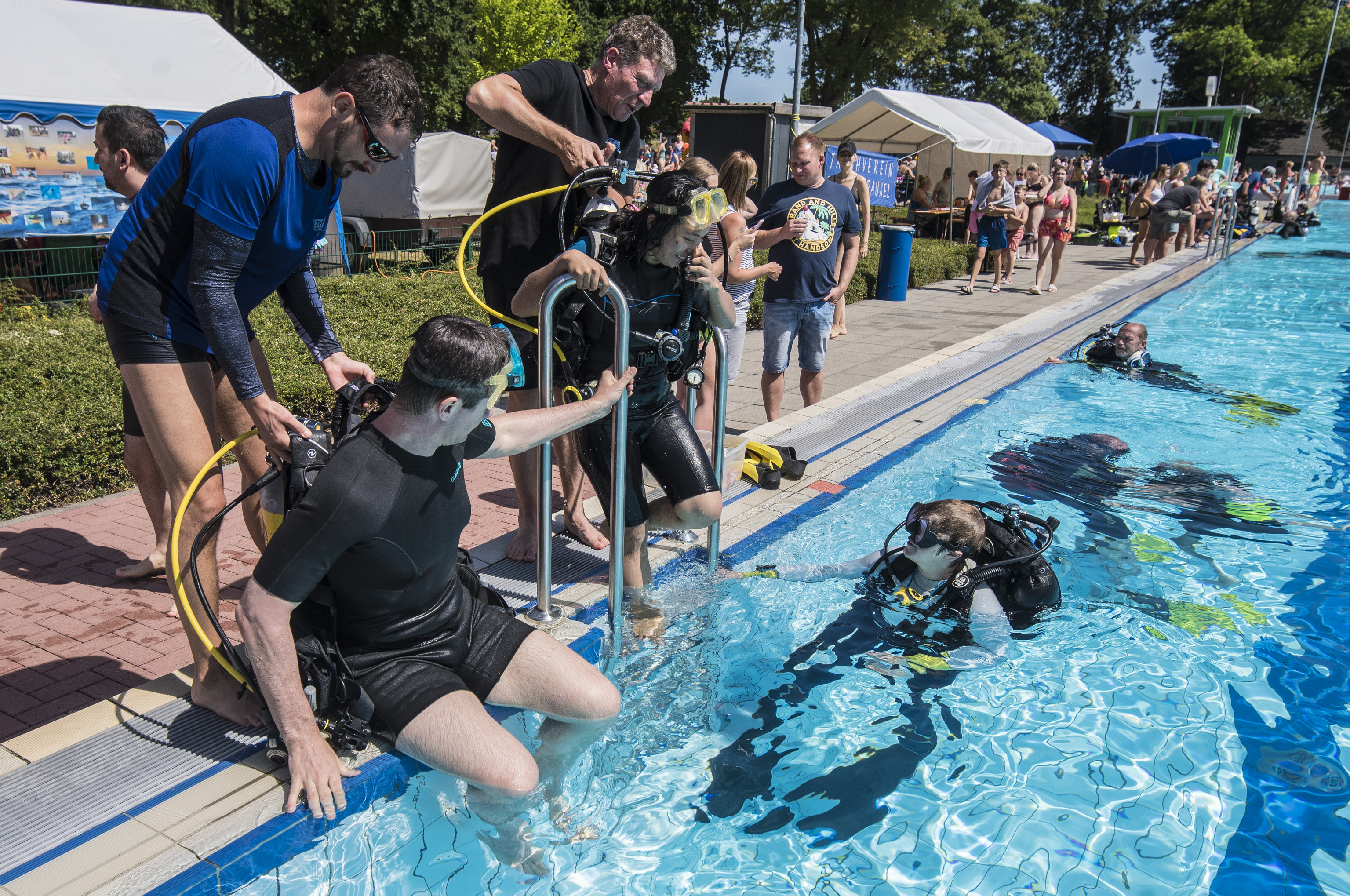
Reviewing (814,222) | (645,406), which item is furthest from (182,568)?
(814,222)

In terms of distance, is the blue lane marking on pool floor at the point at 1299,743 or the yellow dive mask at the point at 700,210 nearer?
the blue lane marking on pool floor at the point at 1299,743

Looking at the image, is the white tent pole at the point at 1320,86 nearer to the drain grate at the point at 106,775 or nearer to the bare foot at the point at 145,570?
the bare foot at the point at 145,570

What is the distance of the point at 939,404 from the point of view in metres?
6.89

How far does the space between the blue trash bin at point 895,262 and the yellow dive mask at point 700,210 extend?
10855mm

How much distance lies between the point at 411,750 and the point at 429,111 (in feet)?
107

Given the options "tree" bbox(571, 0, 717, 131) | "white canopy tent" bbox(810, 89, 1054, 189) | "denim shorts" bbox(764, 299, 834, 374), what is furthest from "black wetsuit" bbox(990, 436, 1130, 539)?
"tree" bbox(571, 0, 717, 131)

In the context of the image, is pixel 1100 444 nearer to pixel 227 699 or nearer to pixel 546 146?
pixel 546 146

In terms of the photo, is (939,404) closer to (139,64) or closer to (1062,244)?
(1062,244)

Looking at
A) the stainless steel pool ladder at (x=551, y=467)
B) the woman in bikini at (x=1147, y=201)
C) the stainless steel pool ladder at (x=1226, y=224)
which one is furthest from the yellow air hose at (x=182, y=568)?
the stainless steel pool ladder at (x=1226, y=224)

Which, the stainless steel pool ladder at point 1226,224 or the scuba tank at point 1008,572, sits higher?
the stainless steel pool ladder at point 1226,224

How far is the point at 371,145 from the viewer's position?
239 cm

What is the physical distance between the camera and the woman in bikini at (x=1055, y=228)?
13.8 meters

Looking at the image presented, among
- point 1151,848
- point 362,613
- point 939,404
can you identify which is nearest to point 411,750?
point 362,613

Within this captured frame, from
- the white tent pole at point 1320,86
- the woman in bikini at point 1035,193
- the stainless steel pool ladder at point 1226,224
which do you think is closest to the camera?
the woman in bikini at point 1035,193
